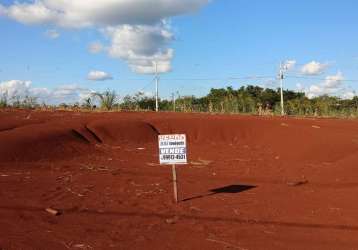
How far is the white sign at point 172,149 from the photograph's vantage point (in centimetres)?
966

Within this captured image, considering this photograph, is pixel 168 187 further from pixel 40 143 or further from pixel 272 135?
pixel 272 135

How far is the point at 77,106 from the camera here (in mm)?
30125

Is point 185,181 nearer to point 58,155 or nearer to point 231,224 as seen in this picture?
point 231,224

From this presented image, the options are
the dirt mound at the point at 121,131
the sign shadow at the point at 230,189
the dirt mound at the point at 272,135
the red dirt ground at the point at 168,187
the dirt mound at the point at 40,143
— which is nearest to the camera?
the red dirt ground at the point at 168,187

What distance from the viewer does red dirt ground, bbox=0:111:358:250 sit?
7.39 metres

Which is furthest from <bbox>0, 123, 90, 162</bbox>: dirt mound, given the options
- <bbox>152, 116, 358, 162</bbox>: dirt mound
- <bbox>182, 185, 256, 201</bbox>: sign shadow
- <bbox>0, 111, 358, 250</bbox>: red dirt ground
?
<bbox>182, 185, 256, 201</bbox>: sign shadow

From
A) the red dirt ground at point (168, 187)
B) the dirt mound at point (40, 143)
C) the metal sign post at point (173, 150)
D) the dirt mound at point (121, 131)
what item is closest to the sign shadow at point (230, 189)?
the red dirt ground at point (168, 187)

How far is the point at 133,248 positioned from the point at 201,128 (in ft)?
50.5

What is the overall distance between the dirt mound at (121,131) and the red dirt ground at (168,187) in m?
0.04

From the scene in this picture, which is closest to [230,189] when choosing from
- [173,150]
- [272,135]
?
[173,150]

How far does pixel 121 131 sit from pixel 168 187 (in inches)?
356

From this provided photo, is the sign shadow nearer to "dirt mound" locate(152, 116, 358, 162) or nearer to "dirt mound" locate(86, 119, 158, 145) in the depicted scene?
"dirt mound" locate(152, 116, 358, 162)

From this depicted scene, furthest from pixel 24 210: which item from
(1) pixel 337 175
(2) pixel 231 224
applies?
(1) pixel 337 175

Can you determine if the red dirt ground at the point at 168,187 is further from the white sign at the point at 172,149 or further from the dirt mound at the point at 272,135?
the white sign at the point at 172,149
